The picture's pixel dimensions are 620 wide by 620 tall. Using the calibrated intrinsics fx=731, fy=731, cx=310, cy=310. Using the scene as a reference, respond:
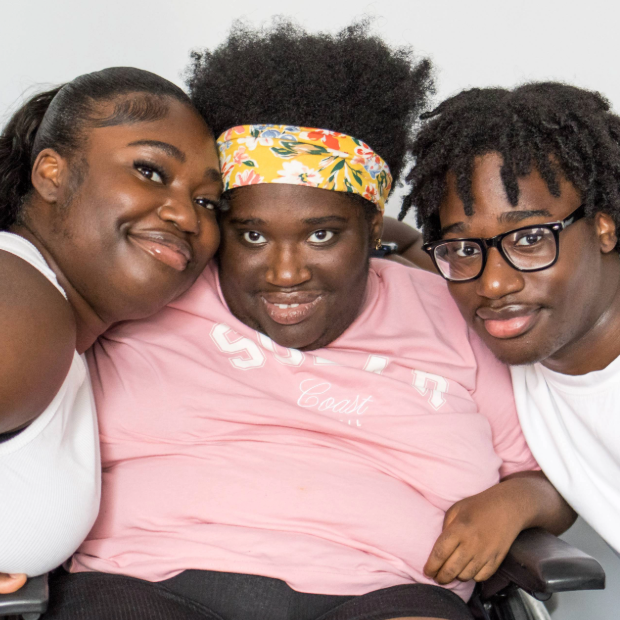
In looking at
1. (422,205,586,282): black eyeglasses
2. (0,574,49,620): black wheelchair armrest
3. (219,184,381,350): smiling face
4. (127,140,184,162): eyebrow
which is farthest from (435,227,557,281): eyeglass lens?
(0,574,49,620): black wheelchair armrest

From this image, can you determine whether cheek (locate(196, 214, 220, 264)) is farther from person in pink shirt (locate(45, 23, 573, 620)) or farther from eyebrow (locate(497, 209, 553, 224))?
eyebrow (locate(497, 209, 553, 224))

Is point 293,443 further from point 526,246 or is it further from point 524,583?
point 526,246

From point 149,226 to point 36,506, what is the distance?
591mm

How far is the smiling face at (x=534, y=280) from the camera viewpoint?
1.56 metres

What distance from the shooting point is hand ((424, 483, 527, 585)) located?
1.58 meters

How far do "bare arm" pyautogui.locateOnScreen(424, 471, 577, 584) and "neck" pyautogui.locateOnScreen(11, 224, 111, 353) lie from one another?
0.90 m

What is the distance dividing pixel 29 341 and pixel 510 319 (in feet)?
3.25

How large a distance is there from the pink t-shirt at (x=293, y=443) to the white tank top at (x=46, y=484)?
17 centimetres

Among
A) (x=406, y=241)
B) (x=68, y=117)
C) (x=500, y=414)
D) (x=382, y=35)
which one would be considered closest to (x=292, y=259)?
(x=68, y=117)

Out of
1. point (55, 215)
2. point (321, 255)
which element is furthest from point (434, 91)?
point (55, 215)

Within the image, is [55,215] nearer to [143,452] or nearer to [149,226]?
[149,226]

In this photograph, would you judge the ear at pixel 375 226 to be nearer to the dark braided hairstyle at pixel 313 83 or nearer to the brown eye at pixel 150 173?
the dark braided hairstyle at pixel 313 83

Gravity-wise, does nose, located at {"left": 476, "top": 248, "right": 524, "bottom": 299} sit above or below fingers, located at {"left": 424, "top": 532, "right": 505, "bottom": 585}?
above

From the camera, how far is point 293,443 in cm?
172
